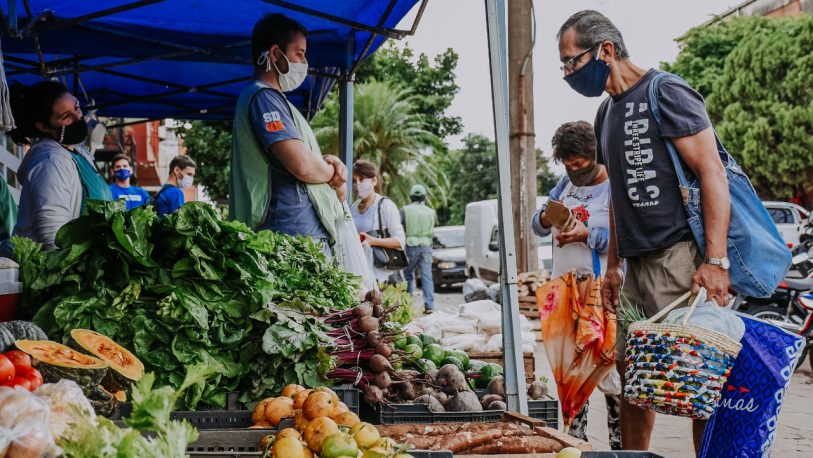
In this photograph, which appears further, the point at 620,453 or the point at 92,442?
the point at 620,453

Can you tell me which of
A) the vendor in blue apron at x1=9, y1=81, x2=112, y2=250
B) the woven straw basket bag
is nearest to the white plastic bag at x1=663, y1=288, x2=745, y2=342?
the woven straw basket bag

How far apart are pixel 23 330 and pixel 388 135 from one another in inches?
1183

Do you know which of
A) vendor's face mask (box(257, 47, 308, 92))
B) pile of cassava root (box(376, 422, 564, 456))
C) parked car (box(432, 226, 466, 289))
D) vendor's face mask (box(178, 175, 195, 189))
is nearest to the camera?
pile of cassava root (box(376, 422, 564, 456))

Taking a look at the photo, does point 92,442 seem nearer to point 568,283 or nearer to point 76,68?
point 568,283

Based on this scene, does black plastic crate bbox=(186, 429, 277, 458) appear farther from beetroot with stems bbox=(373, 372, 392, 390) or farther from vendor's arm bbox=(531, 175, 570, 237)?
vendor's arm bbox=(531, 175, 570, 237)

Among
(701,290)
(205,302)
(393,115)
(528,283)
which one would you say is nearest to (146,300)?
(205,302)

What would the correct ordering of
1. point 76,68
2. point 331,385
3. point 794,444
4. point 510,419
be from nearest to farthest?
point 510,419 < point 331,385 < point 794,444 < point 76,68

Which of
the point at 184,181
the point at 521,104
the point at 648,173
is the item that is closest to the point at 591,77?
the point at 648,173

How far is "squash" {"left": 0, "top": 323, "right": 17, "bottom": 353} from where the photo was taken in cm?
273

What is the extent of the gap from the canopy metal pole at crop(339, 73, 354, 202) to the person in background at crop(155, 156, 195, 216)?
2.25 meters

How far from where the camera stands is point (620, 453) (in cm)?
237

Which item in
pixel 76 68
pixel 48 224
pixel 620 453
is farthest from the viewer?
pixel 76 68

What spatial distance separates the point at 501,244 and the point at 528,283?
8420 millimetres

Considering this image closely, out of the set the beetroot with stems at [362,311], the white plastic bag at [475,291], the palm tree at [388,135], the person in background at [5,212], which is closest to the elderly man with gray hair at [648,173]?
the beetroot with stems at [362,311]
